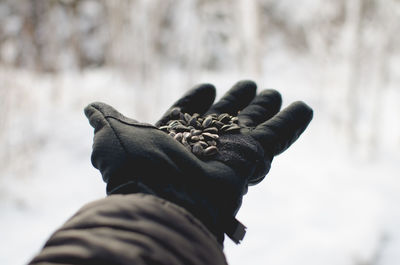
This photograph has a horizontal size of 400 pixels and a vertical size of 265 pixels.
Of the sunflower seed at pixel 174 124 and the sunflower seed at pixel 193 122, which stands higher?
the sunflower seed at pixel 193 122

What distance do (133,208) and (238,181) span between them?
1.20ft

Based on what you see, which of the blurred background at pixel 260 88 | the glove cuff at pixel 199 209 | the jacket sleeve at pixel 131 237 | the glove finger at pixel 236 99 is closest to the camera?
the jacket sleeve at pixel 131 237

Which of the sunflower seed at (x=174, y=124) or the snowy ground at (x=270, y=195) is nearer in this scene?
the sunflower seed at (x=174, y=124)

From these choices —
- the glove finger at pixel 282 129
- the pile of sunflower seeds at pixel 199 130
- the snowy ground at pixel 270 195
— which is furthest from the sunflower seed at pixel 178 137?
the snowy ground at pixel 270 195

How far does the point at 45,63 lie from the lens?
8.23 metres

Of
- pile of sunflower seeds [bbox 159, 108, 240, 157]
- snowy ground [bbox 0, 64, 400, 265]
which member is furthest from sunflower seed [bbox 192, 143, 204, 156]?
snowy ground [bbox 0, 64, 400, 265]

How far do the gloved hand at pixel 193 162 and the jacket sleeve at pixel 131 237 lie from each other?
0.40 ft

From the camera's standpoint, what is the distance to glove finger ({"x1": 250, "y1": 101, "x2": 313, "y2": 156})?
1.13m

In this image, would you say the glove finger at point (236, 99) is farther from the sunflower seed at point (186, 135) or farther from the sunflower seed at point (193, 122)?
the sunflower seed at point (186, 135)

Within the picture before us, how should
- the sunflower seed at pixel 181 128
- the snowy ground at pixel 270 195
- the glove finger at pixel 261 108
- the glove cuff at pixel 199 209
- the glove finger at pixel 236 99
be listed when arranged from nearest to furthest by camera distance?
the glove cuff at pixel 199 209
the sunflower seed at pixel 181 128
the glove finger at pixel 261 108
the glove finger at pixel 236 99
the snowy ground at pixel 270 195

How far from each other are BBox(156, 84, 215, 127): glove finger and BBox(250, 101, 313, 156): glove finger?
1.00ft

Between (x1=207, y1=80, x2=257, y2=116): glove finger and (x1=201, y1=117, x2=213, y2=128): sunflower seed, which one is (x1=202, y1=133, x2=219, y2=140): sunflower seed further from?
(x1=207, y1=80, x2=257, y2=116): glove finger

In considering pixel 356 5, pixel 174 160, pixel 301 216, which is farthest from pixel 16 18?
pixel 174 160

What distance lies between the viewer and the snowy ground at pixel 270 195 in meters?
2.53
